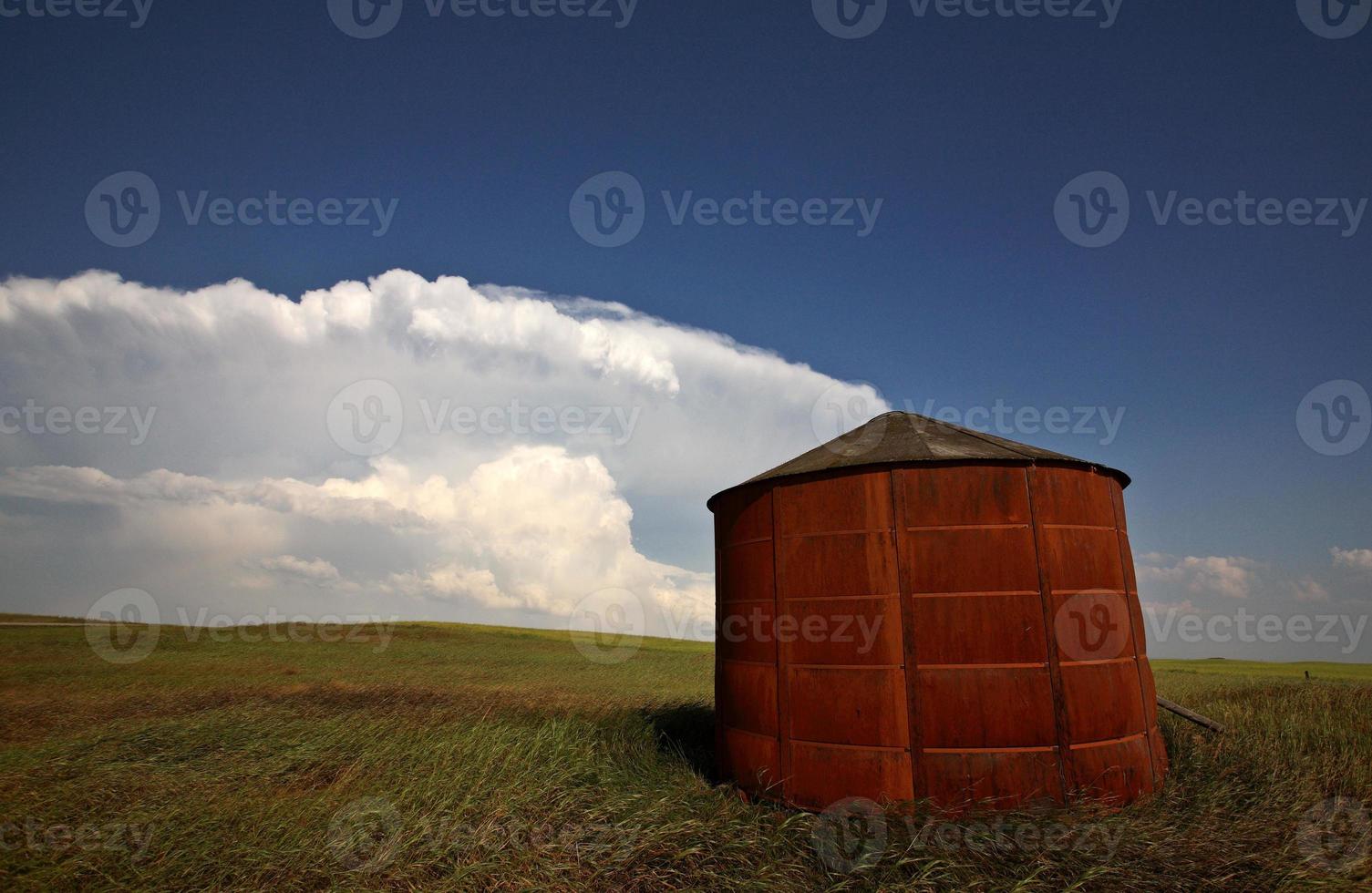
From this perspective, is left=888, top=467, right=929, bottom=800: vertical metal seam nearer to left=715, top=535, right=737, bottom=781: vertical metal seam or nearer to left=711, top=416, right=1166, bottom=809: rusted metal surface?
left=711, top=416, right=1166, bottom=809: rusted metal surface

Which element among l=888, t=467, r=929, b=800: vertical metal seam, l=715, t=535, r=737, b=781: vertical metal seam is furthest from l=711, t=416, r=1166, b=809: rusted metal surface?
l=715, t=535, r=737, b=781: vertical metal seam

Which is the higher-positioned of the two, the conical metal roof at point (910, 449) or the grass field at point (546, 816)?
the conical metal roof at point (910, 449)

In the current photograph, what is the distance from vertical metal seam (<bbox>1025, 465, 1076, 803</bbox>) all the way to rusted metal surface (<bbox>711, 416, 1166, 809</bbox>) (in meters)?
0.02

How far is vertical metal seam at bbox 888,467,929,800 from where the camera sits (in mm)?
8570

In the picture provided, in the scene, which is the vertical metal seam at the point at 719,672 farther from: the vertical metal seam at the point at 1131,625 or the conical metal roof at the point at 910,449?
the vertical metal seam at the point at 1131,625

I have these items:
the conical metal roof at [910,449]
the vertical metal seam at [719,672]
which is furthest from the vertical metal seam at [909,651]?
the vertical metal seam at [719,672]

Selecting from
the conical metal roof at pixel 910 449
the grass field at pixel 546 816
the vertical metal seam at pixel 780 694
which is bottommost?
the grass field at pixel 546 816

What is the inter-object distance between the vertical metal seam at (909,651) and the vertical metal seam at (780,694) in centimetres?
173

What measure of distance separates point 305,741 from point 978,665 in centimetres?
1154

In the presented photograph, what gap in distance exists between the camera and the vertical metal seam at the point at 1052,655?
857 cm

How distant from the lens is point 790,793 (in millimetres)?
9344

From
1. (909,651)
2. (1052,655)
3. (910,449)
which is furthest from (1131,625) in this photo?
(910,449)

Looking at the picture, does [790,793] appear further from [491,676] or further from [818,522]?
[491,676]

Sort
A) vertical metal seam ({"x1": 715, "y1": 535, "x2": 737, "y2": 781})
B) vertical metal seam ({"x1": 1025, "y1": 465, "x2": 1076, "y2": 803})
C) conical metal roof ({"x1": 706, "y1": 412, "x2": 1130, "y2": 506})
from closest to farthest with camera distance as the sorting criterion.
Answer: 1. vertical metal seam ({"x1": 1025, "y1": 465, "x2": 1076, "y2": 803})
2. conical metal roof ({"x1": 706, "y1": 412, "x2": 1130, "y2": 506})
3. vertical metal seam ({"x1": 715, "y1": 535, "x2": 737, "y2": 781})
